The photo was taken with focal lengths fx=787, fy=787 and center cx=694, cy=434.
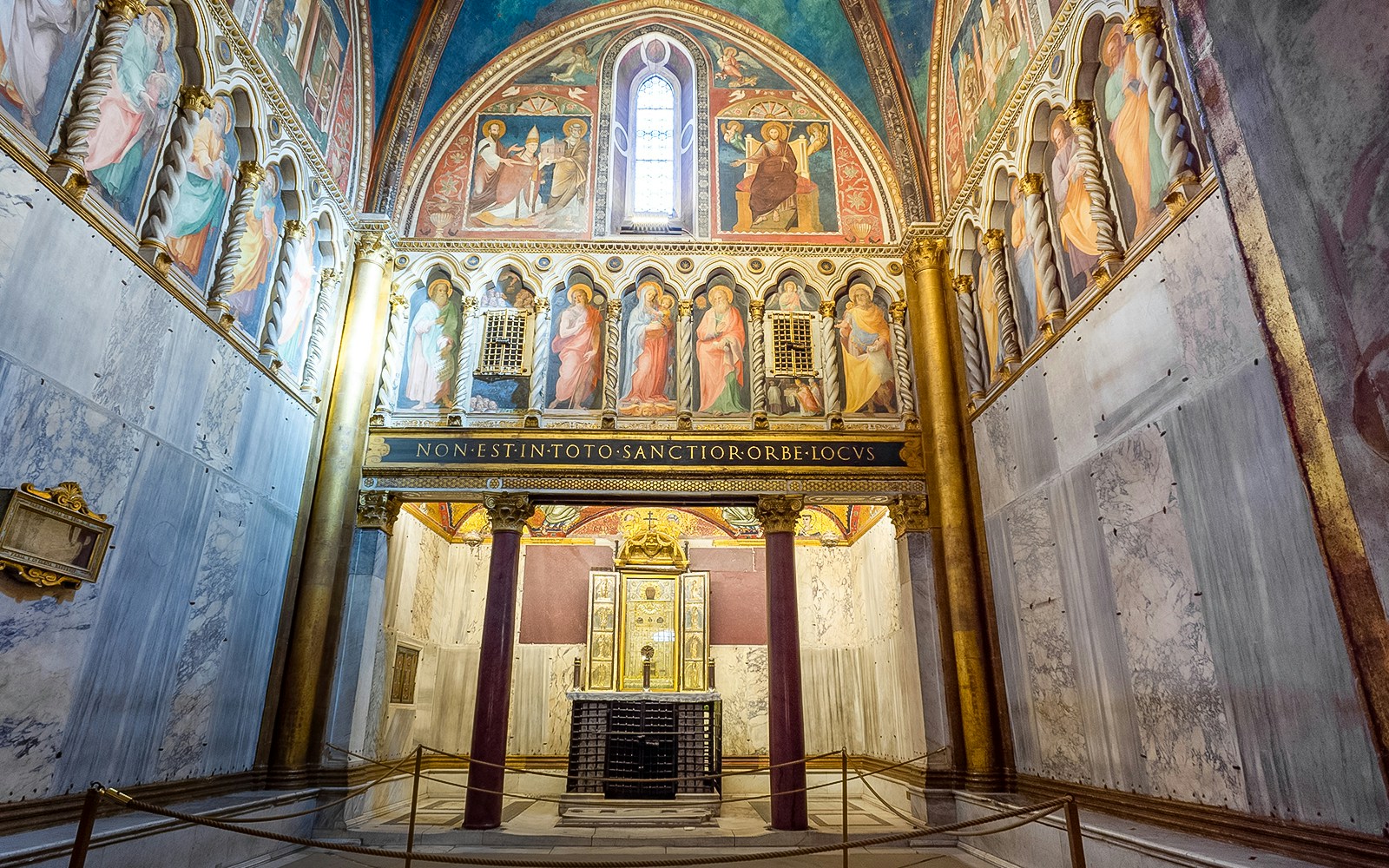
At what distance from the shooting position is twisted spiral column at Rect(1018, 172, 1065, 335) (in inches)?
352

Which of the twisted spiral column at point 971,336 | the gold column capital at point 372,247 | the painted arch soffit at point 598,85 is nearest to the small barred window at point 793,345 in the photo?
the painted arch soffit at point 598,85

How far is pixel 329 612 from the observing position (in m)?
10.8

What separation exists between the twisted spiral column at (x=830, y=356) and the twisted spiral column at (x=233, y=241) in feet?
26.8

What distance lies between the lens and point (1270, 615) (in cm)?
554

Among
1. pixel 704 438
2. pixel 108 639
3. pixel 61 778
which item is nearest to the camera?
pixel 61 778

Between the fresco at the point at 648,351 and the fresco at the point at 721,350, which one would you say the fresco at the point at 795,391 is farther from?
the fresco at the point at 648,351

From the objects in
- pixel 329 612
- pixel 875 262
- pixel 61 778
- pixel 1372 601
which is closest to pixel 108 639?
pixel 61 778

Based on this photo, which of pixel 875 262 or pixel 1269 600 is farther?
pixel 875 262

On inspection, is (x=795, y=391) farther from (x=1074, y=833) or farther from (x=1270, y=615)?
(x=1074, y=833)

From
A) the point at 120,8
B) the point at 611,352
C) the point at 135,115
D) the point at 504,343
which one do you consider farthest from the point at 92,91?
the point at 611,352

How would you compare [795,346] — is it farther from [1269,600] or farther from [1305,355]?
[1305,355]

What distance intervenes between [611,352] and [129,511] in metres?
6.78

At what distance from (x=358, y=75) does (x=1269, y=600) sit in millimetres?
13845

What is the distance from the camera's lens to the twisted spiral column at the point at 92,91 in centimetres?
664
